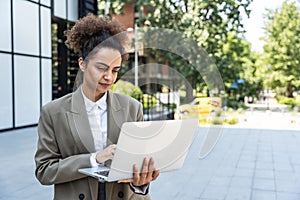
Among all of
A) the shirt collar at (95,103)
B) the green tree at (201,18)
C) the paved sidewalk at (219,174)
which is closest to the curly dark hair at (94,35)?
the shirt collar at (95,103)

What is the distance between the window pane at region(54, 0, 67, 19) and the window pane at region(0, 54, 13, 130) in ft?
8.96

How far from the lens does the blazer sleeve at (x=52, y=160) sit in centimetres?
136

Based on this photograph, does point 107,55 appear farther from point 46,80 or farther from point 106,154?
point 46,80

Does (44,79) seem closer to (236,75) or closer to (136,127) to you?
(136,127)

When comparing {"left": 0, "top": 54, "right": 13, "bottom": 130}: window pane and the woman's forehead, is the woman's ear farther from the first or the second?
{"left": 0, "top": 54, "right": 13, "bottom": 130}: window pane

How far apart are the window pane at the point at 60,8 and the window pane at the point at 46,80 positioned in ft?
5.00

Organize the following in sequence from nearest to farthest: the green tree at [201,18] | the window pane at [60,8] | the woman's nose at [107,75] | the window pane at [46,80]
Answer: the woman's nose at [107,75] → the green tree at [201,18] → the window pane at [46,80] → the window pane at [60,8]

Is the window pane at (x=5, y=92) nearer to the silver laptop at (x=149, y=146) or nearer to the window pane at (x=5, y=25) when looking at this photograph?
the window pane at (x=5, y=25)

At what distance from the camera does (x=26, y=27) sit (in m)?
10.4

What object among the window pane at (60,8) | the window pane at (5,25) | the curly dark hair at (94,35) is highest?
the window pane at (60,8)

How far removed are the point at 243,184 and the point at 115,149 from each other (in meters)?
4.22

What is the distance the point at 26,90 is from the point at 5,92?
0.90 metres

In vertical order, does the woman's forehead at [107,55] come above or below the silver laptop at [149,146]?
above

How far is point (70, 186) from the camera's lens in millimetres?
1451
